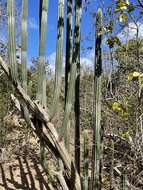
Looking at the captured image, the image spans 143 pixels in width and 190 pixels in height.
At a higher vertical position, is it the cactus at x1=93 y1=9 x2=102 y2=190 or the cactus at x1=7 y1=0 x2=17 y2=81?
the cactus at x1=7 y1=0 x2=17 y2=81

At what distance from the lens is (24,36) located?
4.05 meters

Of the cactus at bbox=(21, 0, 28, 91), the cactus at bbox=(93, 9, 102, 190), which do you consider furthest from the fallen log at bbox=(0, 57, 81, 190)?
the cactus at bbox=(93, 9, 102, 190)

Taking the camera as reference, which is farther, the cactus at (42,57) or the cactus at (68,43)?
the cactus at (68,43)

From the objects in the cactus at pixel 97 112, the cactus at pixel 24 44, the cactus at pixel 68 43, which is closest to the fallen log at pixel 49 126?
the cactus at pixel 24 44

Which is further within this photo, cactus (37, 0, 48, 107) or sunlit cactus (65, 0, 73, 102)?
sunlit cactus (65, 0, 73, 102)

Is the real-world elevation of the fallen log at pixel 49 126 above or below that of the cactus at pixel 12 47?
below

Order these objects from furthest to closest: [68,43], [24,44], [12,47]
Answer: [68,43], [24,44], [12,47]

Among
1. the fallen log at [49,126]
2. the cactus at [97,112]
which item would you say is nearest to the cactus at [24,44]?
the fallen log at [49,126]

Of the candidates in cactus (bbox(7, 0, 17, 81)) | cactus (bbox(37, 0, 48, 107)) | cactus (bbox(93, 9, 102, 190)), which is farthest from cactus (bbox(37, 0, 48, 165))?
cactus (bbox(93, 9, 102, 190))

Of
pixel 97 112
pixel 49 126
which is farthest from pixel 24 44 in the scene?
pixel 97 112

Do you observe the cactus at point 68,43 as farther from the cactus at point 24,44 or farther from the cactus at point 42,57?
the cactus at point 24,44

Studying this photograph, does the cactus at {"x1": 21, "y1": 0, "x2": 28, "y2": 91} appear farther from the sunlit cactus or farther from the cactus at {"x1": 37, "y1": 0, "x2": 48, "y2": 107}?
the sunlit cactus

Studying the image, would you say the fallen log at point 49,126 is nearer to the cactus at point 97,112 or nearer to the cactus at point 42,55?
the cactus at point 42,55

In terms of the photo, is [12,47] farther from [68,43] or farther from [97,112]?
[97,112]
